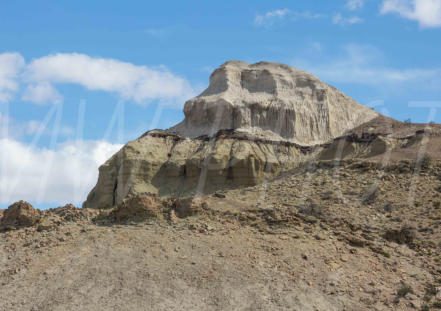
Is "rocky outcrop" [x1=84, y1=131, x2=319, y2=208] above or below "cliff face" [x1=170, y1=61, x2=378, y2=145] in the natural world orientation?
below

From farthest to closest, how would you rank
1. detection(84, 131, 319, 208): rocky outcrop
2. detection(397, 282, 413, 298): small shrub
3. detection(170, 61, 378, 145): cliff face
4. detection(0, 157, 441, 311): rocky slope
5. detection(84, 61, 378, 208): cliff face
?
1. detection(170, 61, 378, 145): cliff face
2. detection(84, 61, 378, 208): cliff face
3. detection(84, 131, 319, 208): rocky outcrop
4. detection(0, 157, 441, 311): rocky slope
5. detection(397, 282, 413, 298): small shrub

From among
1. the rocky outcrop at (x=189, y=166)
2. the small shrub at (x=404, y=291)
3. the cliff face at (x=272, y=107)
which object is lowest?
the small shrub at (x=404, y=291)

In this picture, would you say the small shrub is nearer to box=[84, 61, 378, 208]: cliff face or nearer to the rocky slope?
the rocky slope

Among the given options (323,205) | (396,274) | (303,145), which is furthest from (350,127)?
(396,274)

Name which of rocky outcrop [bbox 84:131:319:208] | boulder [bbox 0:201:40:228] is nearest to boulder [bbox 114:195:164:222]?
boulder [bbox 0:201:40:228]

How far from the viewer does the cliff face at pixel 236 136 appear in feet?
130

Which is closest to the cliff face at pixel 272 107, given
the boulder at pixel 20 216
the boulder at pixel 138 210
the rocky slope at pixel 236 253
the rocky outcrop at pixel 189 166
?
the rocky outcrop at pixel 189 166

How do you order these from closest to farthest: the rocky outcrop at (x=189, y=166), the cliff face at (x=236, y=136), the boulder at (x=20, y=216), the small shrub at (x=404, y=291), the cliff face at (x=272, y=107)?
the small shrub at (x=404, y=291) → the boulder at (x=20, y=216) → the rocky outcrop at (x=189, y=166) → the cliff face at (x=236, y=136) → the cliff face at (x=272, y=107)

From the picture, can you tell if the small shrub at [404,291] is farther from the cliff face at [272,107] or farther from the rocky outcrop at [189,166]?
the cliff face at [272,107]

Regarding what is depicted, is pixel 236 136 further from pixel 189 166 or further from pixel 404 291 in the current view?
pixel 404 291

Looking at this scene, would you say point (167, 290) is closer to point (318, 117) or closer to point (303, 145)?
point (303, 145)

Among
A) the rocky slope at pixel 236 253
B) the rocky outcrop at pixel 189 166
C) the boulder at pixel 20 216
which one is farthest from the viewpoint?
the rocky outcrop at pixel 189 166

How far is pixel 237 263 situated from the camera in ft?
66.0

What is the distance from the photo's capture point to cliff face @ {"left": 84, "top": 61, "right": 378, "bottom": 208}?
1558 inches
